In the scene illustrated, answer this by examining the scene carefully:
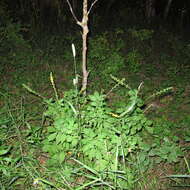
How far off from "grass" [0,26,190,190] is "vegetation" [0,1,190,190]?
0.01 metres

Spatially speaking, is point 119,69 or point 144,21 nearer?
point 119,69

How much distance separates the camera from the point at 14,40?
4410 millimetres

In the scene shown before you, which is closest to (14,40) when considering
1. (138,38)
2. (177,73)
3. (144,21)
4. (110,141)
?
(138,38)

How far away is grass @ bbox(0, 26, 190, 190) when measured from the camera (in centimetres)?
232

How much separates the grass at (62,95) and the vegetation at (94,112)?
14 mm

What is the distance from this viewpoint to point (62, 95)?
3840mm

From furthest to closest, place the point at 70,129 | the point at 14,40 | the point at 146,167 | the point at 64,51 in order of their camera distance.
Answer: the point at 64,51
the point at 14,40
the point at 146,167
the point at 70,129

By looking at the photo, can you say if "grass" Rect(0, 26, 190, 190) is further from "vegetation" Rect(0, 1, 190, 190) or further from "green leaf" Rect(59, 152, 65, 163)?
"green leaf" Rect(59, 152, 65, 163)

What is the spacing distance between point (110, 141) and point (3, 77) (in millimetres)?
2930

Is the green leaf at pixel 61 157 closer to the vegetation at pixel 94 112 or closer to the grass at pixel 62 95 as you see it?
the vegetation at pixel 94 112

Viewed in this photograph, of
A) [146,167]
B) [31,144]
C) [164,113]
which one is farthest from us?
[164,113]

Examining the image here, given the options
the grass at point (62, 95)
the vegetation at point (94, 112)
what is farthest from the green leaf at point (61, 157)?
the grass at point (62, 95)

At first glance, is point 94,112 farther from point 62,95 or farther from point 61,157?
point 62,95

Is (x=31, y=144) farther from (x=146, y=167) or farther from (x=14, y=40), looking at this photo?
(x=14, y=40)
